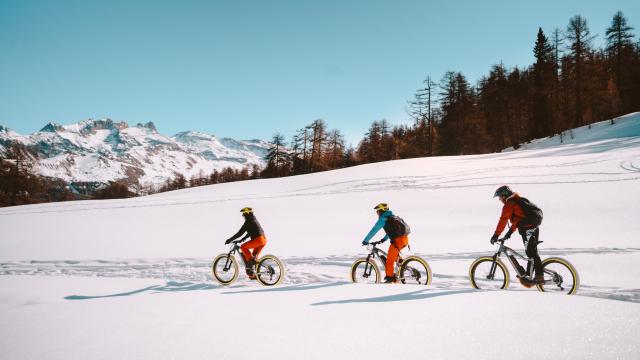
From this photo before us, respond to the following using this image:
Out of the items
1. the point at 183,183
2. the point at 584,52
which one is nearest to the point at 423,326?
the point at 584,52

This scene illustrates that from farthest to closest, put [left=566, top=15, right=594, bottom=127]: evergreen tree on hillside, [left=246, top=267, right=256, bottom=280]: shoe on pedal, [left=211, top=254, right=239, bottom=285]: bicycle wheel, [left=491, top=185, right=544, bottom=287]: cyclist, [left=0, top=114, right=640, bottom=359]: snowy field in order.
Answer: [left=566, top=15, right=594, bottom=127]: evergreen tree on hillside
[left=211, top=254, right=239, bottom=285]: bicycle wheel
[left=246, top=267, right=256, bottom=280]: shoe on pedal
[left=491, top=185, right=544, bottom=287]: cyclist
[left=0, top=114, right=640, bottom=359]: snowy field

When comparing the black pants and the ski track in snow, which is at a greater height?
the black pants

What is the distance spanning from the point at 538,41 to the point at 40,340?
69.1 m

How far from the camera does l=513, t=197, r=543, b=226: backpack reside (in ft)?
22.9

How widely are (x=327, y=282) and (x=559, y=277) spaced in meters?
5.13

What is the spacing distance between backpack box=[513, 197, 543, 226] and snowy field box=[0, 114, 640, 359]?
161 cm

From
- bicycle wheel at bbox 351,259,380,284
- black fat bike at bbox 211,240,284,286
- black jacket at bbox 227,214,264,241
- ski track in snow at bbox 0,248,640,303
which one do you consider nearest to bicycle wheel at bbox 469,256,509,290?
ski track in snow at bbox 0,248,640,303

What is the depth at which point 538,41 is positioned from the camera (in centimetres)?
5534

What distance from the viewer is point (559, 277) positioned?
7.08m

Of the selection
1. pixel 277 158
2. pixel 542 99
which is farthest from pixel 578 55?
pixel 277 158

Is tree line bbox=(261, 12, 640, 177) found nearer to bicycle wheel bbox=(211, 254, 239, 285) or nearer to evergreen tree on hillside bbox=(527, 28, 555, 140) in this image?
evergreen tree on hillside bbox=(527, 28, 555, 140)

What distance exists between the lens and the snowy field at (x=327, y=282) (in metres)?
4.38

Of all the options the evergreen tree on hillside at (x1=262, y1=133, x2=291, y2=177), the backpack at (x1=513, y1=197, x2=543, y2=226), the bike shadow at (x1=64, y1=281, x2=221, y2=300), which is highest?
the evergreen tree on hillside at (x1=262, y1=133, x2=291, y2=177)

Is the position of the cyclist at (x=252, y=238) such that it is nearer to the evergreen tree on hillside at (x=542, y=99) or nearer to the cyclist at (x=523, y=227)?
the cyclist at (x=523, y=227)
